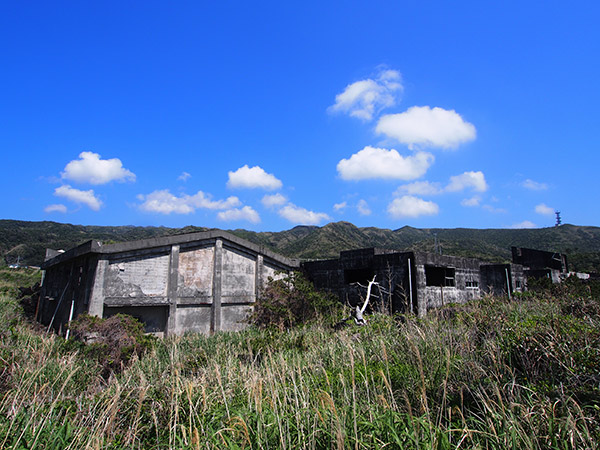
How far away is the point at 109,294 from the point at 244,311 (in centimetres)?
514

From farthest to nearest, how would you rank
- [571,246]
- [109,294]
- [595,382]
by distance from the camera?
[571,246] → [109,294] → [595,382]

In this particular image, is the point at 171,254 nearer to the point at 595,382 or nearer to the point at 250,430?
the point at 250,430

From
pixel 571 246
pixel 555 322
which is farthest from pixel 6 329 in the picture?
pixel 571 246

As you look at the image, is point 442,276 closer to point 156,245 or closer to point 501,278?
point 501,278

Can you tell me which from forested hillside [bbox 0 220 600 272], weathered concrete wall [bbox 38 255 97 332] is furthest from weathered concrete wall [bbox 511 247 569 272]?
weathered concrete wall [bbox 38 255 97 332]

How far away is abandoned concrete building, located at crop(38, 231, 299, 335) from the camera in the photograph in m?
11.3

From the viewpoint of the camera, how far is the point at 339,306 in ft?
46.0

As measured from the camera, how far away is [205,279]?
13.5 metres

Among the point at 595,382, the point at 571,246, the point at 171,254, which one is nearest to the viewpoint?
the point at 595,382

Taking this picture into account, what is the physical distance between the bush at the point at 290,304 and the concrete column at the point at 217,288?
1.37m

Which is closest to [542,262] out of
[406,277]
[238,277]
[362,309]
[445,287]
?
[445,287]

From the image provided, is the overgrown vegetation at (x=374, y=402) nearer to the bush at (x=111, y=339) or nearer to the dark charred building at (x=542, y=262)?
the bush at (x=111, y=339)

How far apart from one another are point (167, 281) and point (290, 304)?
4.83 metres

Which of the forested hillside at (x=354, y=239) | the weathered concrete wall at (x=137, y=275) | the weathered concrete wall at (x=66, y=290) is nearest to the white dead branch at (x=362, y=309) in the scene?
the weathered concrete wall at (x=137, y=275)
